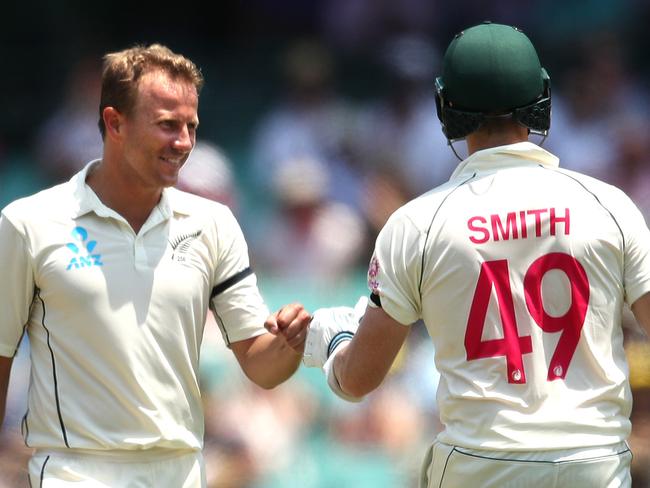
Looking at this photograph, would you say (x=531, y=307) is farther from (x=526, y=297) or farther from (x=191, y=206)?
(x=191, y=206)

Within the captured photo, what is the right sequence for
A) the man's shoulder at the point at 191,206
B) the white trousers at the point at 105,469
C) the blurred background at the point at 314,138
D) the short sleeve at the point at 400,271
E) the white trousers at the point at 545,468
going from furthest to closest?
the blurred background at the point at 314,138
the man's shoulder at the point at 191,206
the white trousers at the point at 105,469
the short sleeve at the point at 400,271
the white trousers at the point at 545,468

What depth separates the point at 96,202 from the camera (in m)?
3.95

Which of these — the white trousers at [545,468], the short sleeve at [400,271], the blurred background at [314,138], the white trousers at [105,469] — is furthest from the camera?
the blurred background at [314,138]

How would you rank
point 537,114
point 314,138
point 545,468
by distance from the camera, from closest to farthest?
1. point 545,468
2. point 537,114
3. point 314,138

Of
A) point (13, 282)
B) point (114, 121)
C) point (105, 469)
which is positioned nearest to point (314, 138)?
Result: point (114, 121)

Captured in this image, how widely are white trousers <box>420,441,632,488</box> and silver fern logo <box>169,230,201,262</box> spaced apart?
116 centimetres

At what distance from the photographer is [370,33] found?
8133 millimetres

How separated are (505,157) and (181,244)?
115 cm

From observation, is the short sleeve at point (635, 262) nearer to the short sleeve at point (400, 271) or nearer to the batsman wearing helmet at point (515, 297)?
the batsman wearing helmet at point (515, 297)

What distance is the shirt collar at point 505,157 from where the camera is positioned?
3.48m

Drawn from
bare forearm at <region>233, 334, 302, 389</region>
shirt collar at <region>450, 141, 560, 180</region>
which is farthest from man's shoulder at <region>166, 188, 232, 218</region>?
shirt collar at <region>450, 141, 560, 180</region>

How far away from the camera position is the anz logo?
12.6ft

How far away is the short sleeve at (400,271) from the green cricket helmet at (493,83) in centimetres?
37

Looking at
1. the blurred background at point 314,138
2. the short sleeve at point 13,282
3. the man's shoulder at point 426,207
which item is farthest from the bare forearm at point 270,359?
the blurred background at point 314,138
